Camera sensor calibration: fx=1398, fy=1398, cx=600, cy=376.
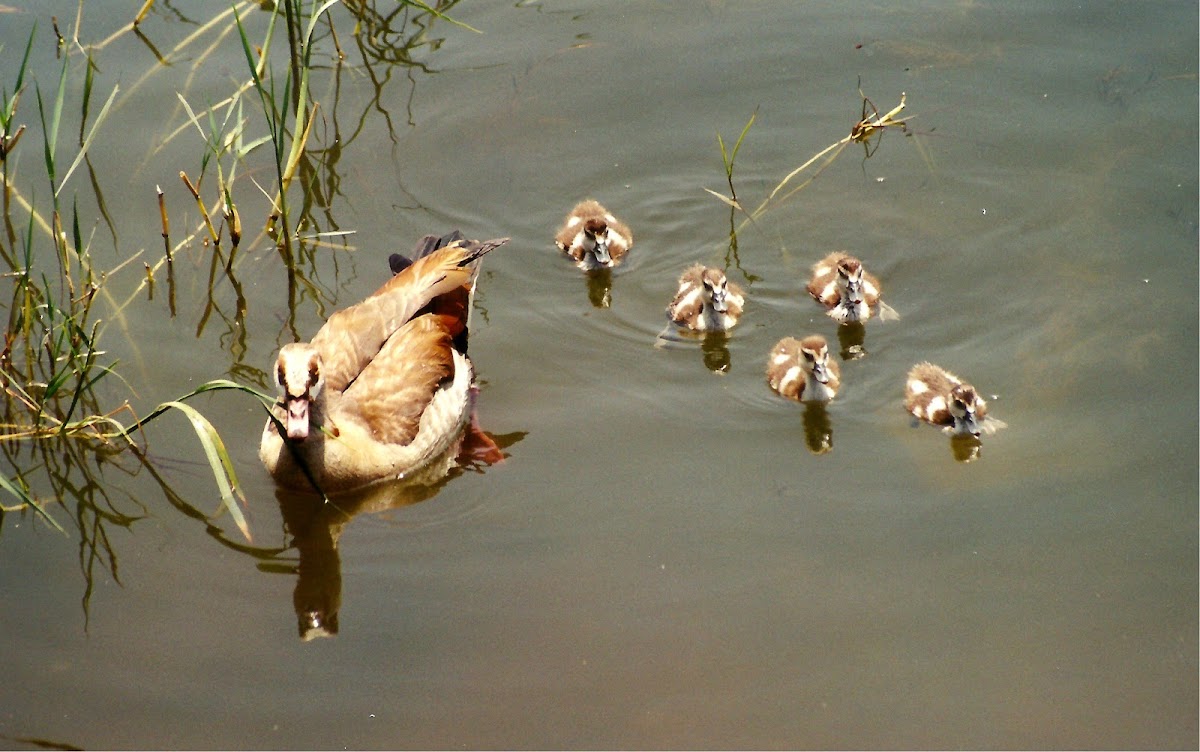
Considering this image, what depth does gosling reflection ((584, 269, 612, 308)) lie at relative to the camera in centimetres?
766

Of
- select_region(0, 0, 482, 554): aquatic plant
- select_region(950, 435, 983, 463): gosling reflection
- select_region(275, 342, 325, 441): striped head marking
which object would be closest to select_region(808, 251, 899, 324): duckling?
select_region(950, 435, 983, 463): gosling reflection

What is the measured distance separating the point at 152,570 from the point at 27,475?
3.07 feet

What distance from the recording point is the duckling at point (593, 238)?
25.0ft

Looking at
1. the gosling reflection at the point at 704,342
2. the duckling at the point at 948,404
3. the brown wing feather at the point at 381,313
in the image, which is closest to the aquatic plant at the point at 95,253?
the brown wing feather at the point at 381,313

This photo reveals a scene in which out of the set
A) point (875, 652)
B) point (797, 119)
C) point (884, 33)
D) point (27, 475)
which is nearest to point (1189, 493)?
point (875, 652)

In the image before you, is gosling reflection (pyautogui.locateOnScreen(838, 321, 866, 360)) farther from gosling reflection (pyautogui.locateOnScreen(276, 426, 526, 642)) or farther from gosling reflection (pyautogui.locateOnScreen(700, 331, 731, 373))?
gosling reflection (pyautogui.locateOnScreen(276, 426, 526, 642))

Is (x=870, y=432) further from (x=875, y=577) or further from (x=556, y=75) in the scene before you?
(x=556, y=75)

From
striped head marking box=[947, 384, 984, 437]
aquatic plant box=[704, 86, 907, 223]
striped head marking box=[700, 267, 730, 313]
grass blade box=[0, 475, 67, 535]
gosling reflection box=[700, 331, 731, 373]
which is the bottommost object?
grass blade box=[0, 475, 67, 535]

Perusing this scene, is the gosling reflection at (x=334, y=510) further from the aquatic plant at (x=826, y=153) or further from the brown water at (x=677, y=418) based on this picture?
the aquatic plant at (x=826, y=153)

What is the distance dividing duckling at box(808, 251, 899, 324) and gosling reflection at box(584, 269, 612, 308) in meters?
1.11

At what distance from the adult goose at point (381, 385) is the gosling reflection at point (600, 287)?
2.62 feet

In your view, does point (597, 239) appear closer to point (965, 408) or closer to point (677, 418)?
point (677, 418)

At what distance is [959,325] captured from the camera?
7199 mm

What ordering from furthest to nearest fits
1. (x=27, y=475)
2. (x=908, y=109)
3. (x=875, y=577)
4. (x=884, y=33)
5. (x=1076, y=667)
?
(x=884, y=33)
(x=908, y=109)
(x=27, y=475)
(x=875, y=577)
(x=1076, y=667)
